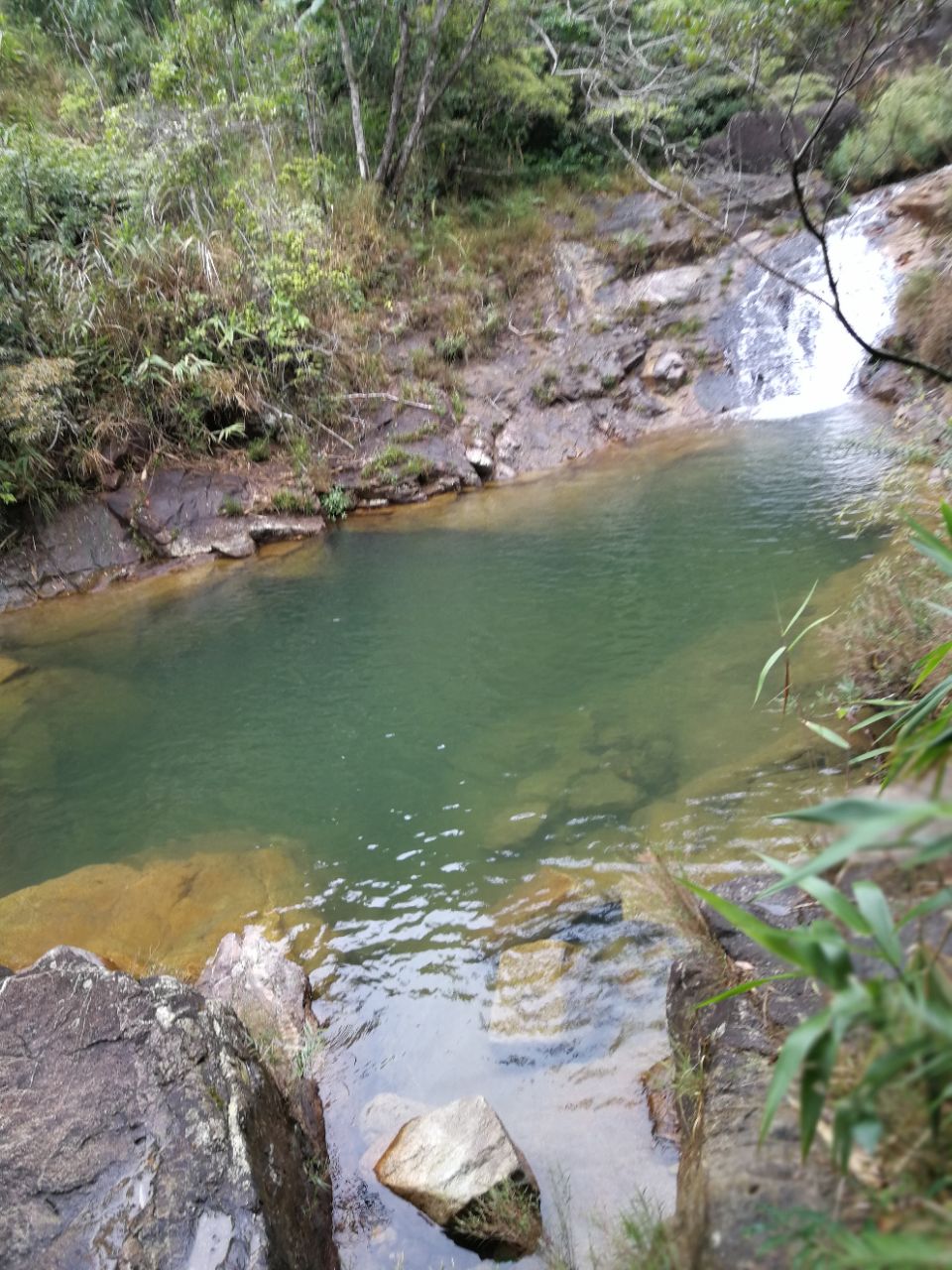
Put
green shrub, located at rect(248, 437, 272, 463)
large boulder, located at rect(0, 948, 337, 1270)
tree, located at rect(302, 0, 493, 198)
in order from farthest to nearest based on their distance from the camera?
1. tree, located at rect(302, 0, 493, 198)
2. green shrub, located at rect(248, 437, 272, 463)
3. large boulder, located at rect(0, 948, 337, 1270)

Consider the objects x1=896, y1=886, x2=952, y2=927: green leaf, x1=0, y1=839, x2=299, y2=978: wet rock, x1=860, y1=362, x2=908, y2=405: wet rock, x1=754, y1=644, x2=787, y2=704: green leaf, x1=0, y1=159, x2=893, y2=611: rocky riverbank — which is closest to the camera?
x1=896, y1=886, x2=952, y2=927: green leaf

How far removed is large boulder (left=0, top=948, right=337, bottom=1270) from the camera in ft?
5.56

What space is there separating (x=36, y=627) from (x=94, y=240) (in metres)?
5.54

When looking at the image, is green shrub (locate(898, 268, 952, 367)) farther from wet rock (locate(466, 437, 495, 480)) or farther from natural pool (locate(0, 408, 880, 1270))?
wet rock (locate(466, 437, 495, 480))

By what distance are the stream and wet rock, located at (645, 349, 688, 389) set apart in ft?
14.2

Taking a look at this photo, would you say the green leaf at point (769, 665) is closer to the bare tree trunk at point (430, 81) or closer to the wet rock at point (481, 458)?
the wet rock at point (481, 458)

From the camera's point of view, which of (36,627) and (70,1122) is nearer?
(70,1122)

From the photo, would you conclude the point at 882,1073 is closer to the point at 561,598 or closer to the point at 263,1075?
the point at 263,1075

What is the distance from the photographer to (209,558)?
30.7 feet

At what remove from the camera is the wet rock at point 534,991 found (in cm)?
271

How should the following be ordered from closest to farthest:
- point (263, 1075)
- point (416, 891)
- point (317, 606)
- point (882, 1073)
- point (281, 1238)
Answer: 1. point (882, 1073)
2. point (281, 1238)
3. point (263, 1075)
4. point (416, 891)
5. point (317, 606)

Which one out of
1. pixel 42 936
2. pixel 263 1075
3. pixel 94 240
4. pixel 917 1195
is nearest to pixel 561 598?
pixel 42 936

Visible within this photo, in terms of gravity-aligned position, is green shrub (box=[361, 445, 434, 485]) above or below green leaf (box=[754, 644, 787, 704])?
above

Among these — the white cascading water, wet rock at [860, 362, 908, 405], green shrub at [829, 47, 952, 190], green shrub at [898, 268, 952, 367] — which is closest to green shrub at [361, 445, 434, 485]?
the white cascading water
